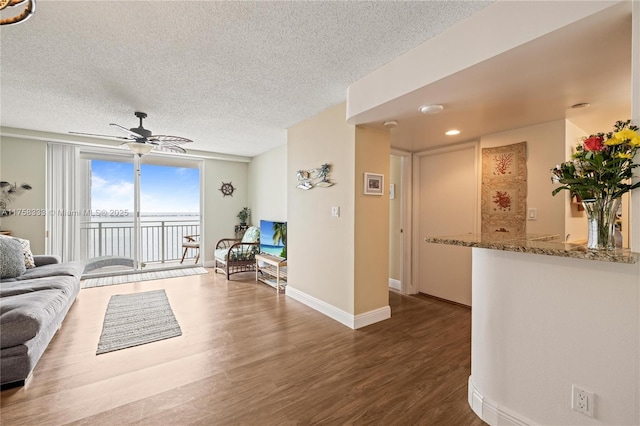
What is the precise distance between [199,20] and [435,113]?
1964 mm

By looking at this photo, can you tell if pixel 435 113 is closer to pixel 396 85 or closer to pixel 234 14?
pixel 396 85

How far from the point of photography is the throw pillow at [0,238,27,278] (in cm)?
292

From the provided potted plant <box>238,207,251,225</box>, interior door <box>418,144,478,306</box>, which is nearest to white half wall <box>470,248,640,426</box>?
interior door <box>418,144,478,306</box>

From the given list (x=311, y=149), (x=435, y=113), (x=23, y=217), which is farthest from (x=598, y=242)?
(x=23, y=217)

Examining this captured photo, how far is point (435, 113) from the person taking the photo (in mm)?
2426

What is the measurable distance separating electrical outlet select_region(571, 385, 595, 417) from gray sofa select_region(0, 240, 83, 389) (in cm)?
335

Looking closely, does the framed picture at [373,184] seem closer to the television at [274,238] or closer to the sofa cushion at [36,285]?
the television at [274,238]

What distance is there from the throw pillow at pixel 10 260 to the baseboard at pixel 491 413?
178 inches

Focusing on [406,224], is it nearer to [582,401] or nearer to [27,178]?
[582,401]

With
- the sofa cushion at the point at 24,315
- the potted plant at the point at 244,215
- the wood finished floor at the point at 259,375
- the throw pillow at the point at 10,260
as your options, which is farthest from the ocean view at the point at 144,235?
the sofa cushion at the point at 24,315

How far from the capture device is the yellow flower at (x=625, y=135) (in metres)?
1.15

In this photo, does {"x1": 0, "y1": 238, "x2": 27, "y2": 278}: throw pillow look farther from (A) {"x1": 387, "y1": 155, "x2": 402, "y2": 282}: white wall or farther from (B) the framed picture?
(A) {"x1": 387, "y1": 155, "x2": 402, "y2": 282}: white wall

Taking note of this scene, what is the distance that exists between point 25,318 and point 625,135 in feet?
12.0

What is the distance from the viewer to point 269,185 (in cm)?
568
